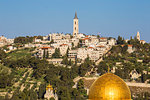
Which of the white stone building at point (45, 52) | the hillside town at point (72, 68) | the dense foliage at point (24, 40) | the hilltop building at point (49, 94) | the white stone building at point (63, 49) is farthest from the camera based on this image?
the dense foliage at point (24, 40)

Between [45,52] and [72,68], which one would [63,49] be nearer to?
[45,52]

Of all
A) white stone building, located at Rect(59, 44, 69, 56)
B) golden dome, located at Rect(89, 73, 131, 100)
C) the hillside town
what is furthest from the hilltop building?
white stone building, located at Rect(59, 44, 69, 56)

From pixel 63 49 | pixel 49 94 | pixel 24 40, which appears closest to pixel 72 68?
pixel 49 94

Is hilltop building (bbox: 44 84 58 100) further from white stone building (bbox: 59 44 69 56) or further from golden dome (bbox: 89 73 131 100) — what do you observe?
white stone building (bbox: 59 44 69 56)

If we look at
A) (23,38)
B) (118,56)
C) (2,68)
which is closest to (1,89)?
(2,68)

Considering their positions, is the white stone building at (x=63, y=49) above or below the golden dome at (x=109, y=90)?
above

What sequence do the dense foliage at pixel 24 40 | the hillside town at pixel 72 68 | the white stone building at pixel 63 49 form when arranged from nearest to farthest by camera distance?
the hillside town at pixel 72 68, the white stone building at pixel 63 49, the dense foliage at pixel 24 40

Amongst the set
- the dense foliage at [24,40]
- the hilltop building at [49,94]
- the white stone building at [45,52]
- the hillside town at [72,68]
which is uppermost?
the dense foliage at [24,40]

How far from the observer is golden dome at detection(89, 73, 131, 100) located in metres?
12.1

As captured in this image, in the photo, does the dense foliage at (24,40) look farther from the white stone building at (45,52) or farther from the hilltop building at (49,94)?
the hilltop building at (49,94)

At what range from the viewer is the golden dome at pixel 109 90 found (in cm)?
1206

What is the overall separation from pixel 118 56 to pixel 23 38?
37.7 metres

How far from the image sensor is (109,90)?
12086 millimetres

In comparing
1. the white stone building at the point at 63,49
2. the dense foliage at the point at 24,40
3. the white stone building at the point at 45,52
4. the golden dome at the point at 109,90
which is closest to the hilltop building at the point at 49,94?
the golden dome at the point at 109,90
